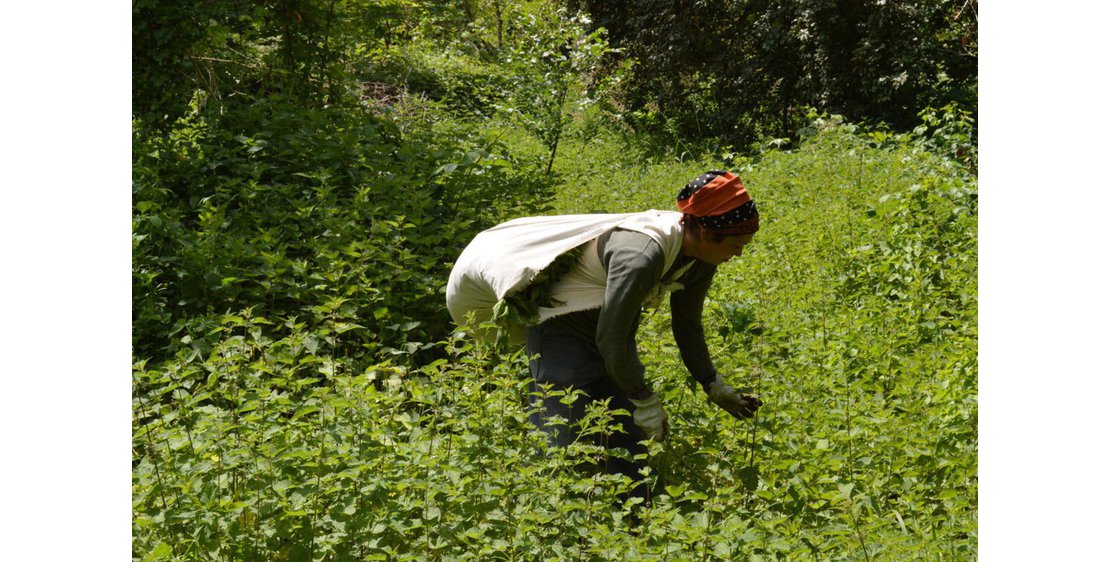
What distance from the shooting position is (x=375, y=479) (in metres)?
2.68

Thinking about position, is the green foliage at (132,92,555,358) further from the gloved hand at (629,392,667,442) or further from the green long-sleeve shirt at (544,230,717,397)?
the gloved hand at (629,392,667,442)

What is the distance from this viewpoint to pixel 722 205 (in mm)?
2982

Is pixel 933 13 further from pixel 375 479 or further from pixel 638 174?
pixel 375 479

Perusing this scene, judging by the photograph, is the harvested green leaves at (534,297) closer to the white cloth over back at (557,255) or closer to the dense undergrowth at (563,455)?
the white cloth over back at (557,255)

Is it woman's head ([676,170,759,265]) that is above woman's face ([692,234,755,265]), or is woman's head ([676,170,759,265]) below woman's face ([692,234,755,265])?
above

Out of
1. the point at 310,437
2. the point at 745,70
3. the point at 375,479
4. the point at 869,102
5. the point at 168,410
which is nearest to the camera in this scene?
the point at 375,479

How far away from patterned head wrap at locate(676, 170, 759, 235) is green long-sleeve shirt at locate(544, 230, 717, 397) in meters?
0.21

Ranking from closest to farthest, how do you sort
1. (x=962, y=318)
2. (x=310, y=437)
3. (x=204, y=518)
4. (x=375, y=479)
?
(x=204, y=518) < (x=375, y=479) < (x=310, y=437) < (x=962, y=318)

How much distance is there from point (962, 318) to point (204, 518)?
3.65 metres

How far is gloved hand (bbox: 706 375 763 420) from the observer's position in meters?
3.33

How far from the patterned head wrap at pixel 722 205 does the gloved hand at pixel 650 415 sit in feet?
2.19

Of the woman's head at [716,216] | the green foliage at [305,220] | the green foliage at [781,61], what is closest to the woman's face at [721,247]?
the woman's head at [716,216]

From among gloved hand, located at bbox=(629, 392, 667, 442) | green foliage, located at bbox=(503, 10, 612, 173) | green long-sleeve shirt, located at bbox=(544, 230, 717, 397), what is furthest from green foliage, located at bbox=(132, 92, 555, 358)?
green foliage, located at bbox=(503, 10, 612, 173)

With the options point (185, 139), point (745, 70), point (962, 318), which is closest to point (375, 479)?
point (962, 318)
